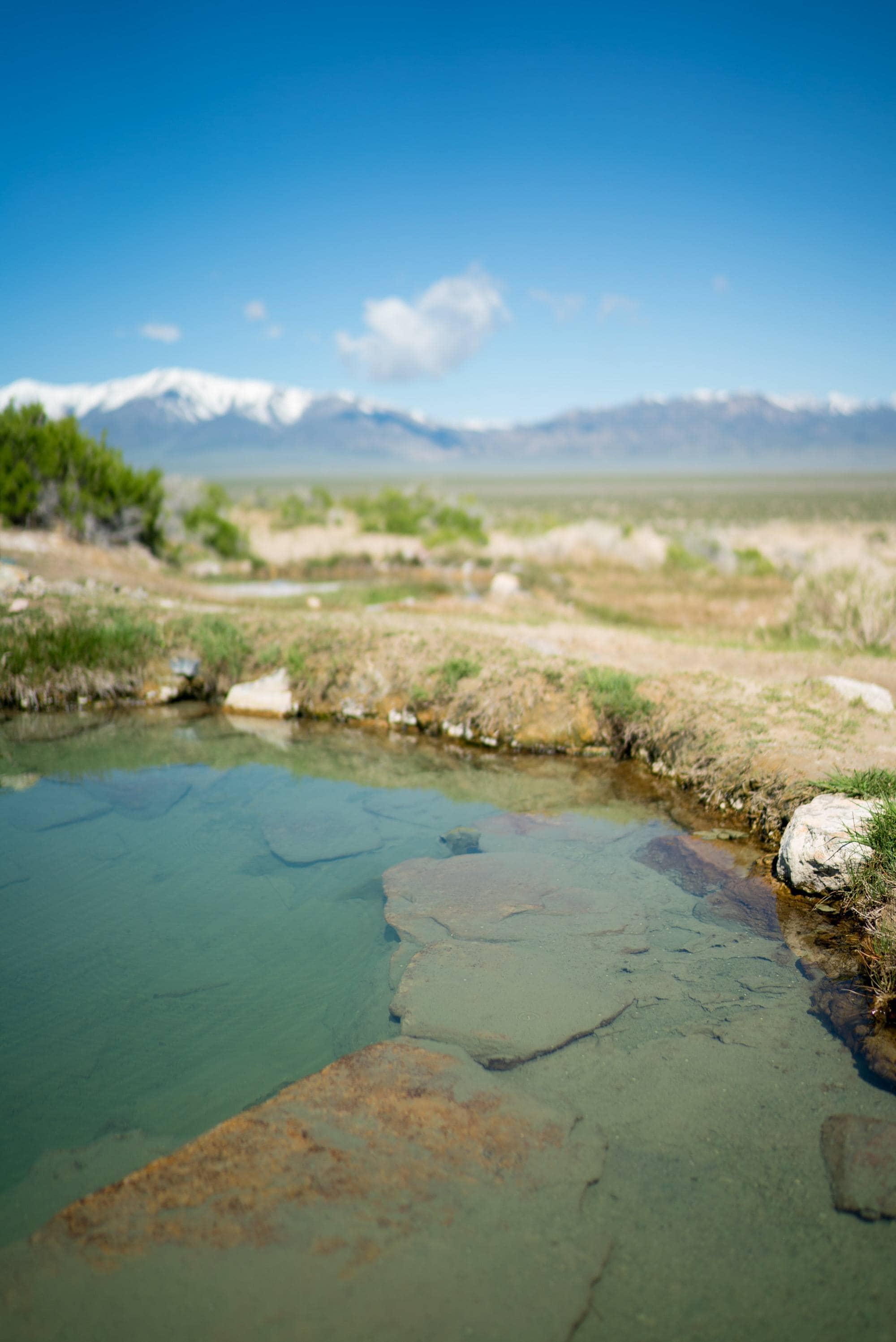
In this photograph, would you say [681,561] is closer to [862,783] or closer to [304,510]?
[304,510]

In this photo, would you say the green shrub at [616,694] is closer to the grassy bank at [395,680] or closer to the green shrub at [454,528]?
the grassy bank at [395,680]

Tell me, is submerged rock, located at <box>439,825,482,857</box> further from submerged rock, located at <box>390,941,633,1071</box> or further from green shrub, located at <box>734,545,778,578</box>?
green shrub, located at <box>734,545,778,578</box>

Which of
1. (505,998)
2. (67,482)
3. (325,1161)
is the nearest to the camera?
(325,1161)

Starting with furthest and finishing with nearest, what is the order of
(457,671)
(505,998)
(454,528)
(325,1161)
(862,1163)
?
(454,528)
(457,671)
(505,998)
(862,1163)
(325,1161)

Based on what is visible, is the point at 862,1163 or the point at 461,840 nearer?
the point at 862,1163

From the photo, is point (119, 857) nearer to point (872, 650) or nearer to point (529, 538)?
point (872, 650)

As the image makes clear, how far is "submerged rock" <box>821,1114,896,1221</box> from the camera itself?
126 inches

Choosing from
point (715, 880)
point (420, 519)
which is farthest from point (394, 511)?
point (715, 880)

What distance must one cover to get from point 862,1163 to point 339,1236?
7.46 ft

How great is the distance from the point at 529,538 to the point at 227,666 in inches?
770

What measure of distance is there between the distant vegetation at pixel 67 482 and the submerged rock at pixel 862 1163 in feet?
63.9

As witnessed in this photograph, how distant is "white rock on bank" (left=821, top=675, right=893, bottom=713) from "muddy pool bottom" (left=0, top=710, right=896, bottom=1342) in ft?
11.3

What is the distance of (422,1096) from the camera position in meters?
3.64

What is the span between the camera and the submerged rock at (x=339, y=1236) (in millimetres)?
2627
